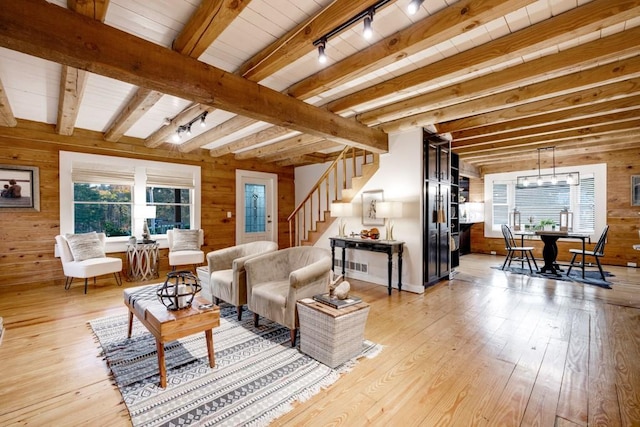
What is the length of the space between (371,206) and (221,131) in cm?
273

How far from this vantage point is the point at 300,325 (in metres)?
2.56

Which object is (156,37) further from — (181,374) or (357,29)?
(181,374)

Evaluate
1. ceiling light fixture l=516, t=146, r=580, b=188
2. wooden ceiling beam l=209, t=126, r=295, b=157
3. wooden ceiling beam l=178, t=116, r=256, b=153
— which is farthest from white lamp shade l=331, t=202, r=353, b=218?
ceiling light fixture l=516, t=146, r=580, b=188

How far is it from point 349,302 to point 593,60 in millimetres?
2825

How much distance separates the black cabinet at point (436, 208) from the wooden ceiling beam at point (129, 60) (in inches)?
95.7

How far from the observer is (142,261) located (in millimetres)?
5176

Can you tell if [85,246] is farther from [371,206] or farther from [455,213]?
[455,213]

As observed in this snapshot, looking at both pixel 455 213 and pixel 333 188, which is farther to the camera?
pixel 333 188

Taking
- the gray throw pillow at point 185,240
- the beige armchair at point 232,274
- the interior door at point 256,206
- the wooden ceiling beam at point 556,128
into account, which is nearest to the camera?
the beige armchair at point 232,274

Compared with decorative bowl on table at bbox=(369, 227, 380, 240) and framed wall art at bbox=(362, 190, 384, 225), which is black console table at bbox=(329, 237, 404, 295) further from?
framed wall art at bbox=(362, 190, 384, 225)

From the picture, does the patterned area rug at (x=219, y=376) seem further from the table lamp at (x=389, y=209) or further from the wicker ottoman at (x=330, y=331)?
the table lamp at (x=389, y=209)

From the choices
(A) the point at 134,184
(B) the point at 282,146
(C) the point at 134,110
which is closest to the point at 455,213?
(B) the point at 282,146

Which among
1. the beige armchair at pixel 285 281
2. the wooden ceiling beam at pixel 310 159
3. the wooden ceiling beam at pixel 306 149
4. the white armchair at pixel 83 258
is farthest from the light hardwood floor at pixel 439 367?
the wooden ceiling beam at pixel 310 159

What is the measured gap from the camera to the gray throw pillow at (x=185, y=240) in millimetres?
5523
